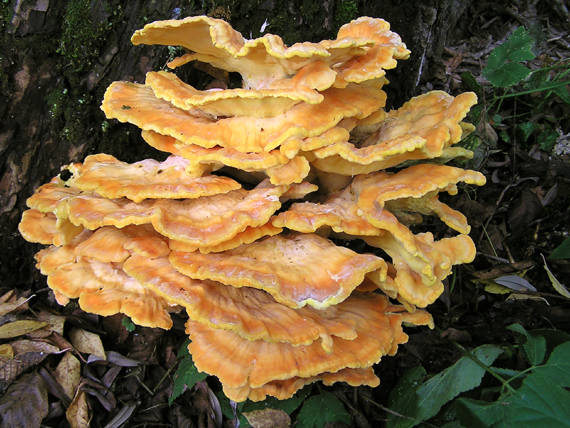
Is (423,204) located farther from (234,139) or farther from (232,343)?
(232,343)

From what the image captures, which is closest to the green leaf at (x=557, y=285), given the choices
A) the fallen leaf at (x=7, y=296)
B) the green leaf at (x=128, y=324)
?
the green leaf at (x=128, y=324)

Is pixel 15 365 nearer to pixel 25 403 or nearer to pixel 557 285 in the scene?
pixel 25 403

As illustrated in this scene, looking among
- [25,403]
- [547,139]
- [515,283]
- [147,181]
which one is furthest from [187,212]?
[547,139]

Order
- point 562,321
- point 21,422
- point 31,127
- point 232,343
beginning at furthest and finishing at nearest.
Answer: point 562,321 → point 31,127 → point 21,422 → point 232,343

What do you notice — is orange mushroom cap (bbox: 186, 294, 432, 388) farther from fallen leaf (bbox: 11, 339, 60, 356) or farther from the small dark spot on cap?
the small dark spot on cap

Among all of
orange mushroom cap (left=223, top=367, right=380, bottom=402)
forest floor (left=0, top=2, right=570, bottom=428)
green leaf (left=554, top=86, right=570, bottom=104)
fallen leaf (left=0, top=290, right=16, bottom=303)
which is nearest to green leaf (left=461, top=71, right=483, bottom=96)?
forest floor (left=0, top=2, right=570, bottom=428)

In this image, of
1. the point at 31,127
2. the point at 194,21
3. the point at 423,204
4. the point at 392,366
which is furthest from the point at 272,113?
the point at 392,366

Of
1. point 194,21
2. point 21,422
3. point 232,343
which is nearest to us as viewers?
point 194,21
